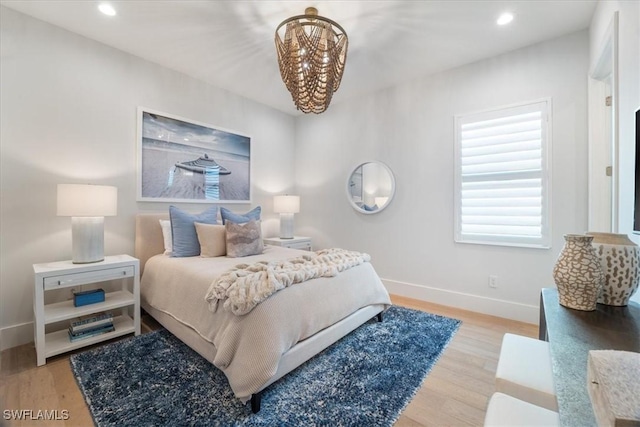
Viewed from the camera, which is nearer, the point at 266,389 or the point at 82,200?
the point at 266,389

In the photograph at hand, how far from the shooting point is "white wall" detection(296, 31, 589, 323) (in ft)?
8.17

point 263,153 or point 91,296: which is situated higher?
point 263,153

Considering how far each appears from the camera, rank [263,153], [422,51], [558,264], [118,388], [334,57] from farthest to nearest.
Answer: [263,153] < [422,51] < [334,57] < [118,388] < [558,264]

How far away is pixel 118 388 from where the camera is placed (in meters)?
1.67

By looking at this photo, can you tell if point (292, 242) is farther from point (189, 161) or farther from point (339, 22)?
point (339, 22)

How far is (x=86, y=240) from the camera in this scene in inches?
89.3

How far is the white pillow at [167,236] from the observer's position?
2812 millimetres

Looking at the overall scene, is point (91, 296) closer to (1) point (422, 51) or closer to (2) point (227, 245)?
(2) point (227, 245)

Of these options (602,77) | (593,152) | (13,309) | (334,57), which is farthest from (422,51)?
(13,309)

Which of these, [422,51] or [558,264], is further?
[422,51]

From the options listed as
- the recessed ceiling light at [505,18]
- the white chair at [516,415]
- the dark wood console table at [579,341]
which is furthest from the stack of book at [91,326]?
the recessed ceiling light at [505,18]

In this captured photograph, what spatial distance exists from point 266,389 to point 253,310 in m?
0.53

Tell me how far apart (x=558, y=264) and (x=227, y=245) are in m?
2.53

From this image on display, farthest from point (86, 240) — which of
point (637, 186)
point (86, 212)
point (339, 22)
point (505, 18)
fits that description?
point (505, 18)
